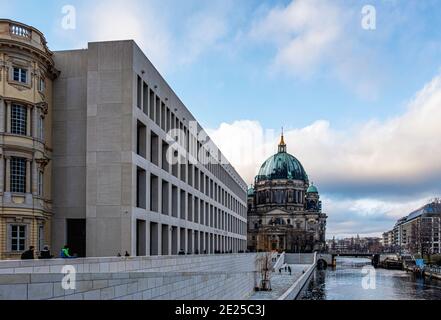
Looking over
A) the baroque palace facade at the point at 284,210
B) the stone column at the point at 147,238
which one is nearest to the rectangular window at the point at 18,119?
the stone column at the point at 147,238

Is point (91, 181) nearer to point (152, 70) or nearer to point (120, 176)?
point (120, 176)

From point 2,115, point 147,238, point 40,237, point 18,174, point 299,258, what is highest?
point 2,115

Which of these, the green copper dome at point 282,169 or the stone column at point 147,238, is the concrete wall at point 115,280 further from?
the green copper dome at point 282,169

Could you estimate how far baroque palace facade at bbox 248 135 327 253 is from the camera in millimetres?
168625

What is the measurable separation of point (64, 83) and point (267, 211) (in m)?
150

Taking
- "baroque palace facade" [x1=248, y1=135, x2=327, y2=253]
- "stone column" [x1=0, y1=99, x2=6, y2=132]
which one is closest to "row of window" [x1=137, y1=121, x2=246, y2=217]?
"stone column" [x1=0, y1=99, x2=6, y2=132]

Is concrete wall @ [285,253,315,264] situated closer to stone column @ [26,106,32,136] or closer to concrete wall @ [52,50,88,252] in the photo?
concrete wall @ [52,50,88,252]

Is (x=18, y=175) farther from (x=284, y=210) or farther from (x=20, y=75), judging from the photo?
(x=284, y=210)

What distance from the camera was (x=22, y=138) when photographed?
2978cm

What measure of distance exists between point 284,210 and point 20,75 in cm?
15506

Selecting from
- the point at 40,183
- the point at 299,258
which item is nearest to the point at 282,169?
the point at 299,258

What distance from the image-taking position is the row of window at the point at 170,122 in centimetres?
3550
